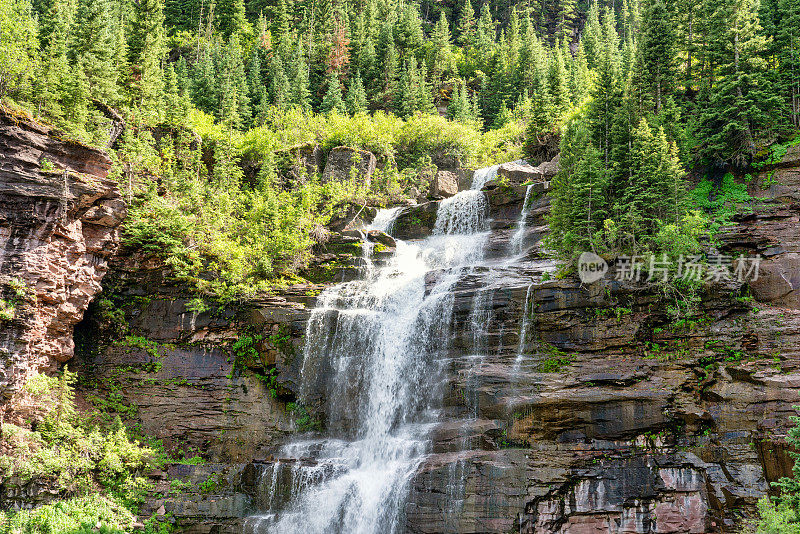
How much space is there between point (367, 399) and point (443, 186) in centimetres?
1775

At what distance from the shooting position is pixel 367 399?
23438 millimetres

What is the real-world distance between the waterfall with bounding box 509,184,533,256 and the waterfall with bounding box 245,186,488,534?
188cm

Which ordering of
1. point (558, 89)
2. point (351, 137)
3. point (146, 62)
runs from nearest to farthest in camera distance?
point (146, 62) → point (351, 137) → point (558, 89)

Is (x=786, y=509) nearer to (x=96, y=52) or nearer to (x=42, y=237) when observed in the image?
(x=42, y=237)

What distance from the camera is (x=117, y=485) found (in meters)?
21.5

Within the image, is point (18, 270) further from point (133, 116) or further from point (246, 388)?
point (133, 116)

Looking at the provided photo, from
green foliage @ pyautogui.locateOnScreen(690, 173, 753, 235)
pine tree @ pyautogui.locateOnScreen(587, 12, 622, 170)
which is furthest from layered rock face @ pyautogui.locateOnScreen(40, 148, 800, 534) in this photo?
pine tree @ pyautogui.locateOnScreen(587, 12, 622, 170)

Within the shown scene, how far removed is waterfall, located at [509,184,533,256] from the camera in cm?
2962

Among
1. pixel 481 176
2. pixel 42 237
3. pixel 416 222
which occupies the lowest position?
pixel 42 237

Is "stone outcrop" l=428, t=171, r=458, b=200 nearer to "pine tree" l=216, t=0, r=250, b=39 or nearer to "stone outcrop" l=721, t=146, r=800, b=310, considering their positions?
"stone outcrop" l=721, t=146, r=800, b=310

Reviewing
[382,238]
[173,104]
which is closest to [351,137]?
[173,104]

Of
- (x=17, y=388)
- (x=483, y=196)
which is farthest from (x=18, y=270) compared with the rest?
(x=483, y=196)

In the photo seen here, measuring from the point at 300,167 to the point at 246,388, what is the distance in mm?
18374

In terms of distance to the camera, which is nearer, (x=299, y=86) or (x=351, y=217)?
(x=351, y=217)
